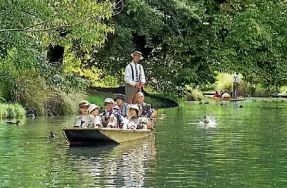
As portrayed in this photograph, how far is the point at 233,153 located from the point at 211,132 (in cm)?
558

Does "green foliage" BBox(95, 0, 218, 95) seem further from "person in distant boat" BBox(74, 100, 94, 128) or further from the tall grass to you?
the tall grass

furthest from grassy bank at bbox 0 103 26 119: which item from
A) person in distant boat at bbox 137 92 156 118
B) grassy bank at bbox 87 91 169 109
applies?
person in distant boat at bbox 137 92 156 118

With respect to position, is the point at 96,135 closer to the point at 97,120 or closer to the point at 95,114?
the point at 97,120

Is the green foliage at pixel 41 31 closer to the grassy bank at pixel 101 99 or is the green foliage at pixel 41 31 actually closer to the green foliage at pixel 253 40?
the grassy bank at pixel 101 99

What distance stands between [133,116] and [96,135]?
2.40 m

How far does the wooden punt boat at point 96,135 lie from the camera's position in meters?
17.7

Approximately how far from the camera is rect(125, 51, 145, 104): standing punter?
20969mm

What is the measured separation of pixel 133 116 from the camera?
792 inches

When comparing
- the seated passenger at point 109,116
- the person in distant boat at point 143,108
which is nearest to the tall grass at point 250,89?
the person in distant boat at point 143,108

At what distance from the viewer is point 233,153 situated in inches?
654

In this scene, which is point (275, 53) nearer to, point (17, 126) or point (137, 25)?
point (137, 25)

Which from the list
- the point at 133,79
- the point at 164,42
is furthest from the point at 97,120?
the point at 164,42

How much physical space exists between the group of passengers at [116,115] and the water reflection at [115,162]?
567 mm

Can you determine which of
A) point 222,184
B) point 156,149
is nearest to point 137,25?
point 156,149
